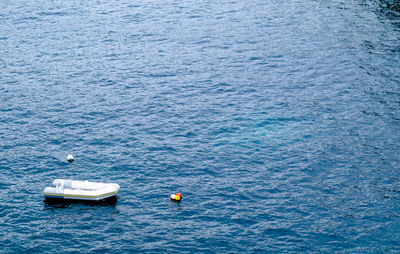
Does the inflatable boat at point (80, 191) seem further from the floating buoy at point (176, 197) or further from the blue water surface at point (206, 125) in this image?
Answer: the floating buoy at point (176, 197)

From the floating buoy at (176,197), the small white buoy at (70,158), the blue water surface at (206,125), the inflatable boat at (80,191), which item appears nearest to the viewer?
the blue water surface at (206,125)

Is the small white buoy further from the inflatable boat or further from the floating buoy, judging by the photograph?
the floating buoy

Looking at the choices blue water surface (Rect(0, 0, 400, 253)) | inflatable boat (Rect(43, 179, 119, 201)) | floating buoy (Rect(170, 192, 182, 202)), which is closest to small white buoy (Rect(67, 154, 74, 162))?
blue water surface (Rect(0, 0, 400, 253))

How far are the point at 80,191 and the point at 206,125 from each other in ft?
89.3

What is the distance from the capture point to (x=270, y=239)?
64.0 metres

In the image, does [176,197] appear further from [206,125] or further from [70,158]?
[206,125]

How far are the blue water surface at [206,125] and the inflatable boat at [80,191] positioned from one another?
1.52 metres

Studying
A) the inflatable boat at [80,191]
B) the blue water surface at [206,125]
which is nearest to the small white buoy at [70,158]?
the blue water surface at [206,125]

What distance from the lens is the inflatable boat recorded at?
71.2 metres

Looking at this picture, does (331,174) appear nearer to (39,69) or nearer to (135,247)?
(135,247)

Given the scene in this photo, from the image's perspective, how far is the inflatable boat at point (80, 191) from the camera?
234ft

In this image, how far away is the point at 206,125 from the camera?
90.2 meters

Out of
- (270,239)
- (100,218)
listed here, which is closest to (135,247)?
(100,218)

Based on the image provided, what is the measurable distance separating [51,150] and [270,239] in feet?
130
